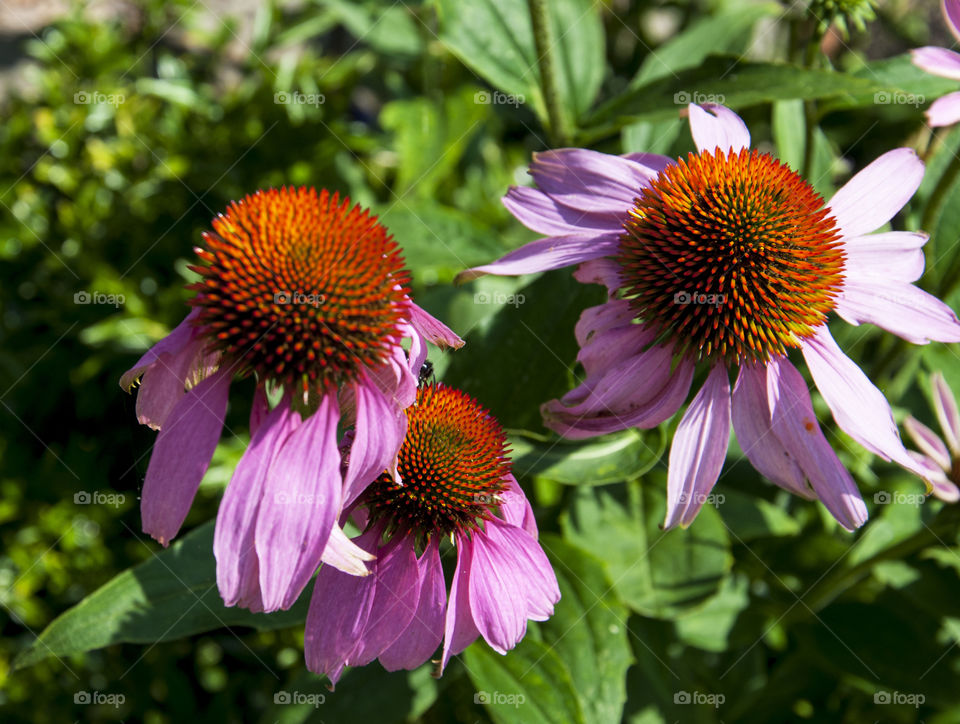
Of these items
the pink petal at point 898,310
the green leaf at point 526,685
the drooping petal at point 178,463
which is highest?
the pink petal at point 898,310

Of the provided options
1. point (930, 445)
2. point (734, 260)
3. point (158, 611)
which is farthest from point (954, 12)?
point (158, 611)

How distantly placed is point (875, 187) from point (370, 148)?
6.40ft

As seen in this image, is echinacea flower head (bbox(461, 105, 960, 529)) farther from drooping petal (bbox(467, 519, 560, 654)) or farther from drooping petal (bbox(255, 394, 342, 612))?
drooping petal (bbox(255, 394, 342, 612))

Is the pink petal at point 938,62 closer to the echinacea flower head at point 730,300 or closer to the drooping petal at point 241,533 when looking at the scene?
the echinacea flower head at point 730,300

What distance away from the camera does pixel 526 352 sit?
159 centimetres

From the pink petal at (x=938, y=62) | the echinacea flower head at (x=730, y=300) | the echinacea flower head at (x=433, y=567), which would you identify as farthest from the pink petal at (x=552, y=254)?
the pink petal at (x=938, y=62)

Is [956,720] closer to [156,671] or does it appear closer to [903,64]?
[903,64]

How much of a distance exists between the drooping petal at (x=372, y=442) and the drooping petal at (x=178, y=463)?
0.18 meters

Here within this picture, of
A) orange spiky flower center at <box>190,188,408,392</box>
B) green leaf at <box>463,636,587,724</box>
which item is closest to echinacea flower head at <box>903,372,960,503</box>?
green leaf at <box>463,636,587,724</box>

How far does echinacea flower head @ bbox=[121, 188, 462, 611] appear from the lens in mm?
971

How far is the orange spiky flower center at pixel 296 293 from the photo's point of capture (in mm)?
1050

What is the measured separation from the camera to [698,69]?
5.49 feet

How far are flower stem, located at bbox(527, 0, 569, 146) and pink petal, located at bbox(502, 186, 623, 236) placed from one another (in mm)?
485

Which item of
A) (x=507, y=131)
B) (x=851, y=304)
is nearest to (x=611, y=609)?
(x=851, y=304)
